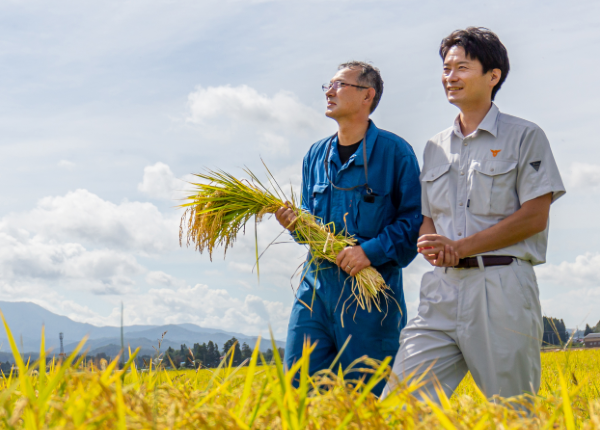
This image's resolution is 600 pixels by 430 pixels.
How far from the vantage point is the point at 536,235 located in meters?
3.19

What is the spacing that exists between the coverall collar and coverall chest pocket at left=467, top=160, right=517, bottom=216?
1002mm

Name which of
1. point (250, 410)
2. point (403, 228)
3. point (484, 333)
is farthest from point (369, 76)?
point (250, 410)

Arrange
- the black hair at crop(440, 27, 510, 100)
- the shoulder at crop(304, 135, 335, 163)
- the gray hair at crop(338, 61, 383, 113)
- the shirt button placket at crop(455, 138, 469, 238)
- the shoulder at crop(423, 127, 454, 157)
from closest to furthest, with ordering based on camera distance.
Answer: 1. the shirt button placket at crop(455, 138, 469, 238)
2. the black hair at crop(440, 27, 510, 100)
3. the shoulder at crop(423, 127, 454, 157)
4. the gray hair at crop(338, 61, 383, 113)
5. the shoulder at crop(304, 135, 335, 163)

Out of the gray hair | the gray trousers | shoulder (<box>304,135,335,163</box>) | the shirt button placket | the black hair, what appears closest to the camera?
the gray trousers

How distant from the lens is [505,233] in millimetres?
3061

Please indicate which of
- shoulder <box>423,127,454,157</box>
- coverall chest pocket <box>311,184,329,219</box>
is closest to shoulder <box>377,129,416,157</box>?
shoulder <box>423,127,454,157</box>

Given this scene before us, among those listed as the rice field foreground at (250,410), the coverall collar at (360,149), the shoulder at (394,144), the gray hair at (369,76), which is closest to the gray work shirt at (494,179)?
the shoulder at (394,144)

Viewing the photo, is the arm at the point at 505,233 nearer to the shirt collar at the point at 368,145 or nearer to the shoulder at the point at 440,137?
the shoulder at the point at 440,137

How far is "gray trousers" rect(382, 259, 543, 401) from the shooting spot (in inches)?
119

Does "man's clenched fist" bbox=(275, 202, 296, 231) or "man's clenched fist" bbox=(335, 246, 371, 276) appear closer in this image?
"man's clenched fist" bbox=(335, 246, 371, 276)

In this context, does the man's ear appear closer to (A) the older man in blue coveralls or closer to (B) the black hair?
(B) the black hair

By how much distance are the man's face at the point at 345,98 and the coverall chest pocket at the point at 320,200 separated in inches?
20.3

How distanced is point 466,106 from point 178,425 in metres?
2.61

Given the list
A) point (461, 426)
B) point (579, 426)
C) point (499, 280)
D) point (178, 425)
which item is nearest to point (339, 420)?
point (461, 426)
